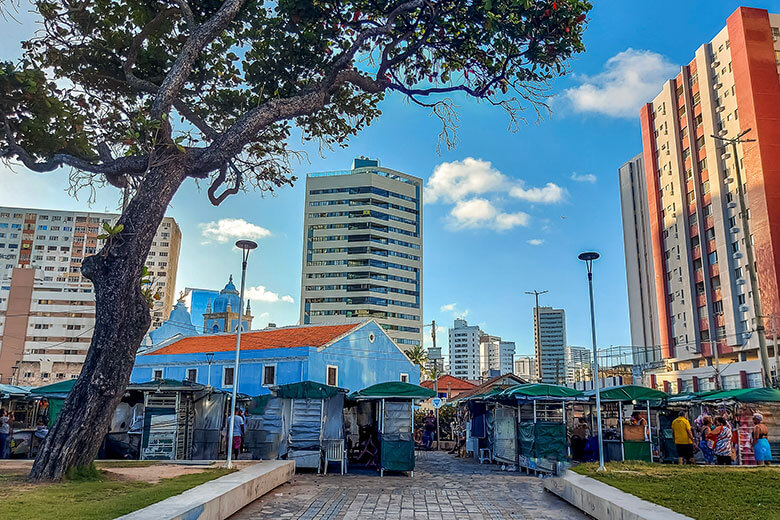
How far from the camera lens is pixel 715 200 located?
48031 millimetres

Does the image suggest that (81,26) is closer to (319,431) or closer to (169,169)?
(169,169)

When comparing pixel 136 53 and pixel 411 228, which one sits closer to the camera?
pixel 136 53

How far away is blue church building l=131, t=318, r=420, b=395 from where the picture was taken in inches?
1410

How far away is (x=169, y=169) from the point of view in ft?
43.3

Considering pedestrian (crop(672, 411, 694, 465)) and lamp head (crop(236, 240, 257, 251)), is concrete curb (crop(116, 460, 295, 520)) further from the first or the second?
pedestrian (crop(672, 411, 694, 465))

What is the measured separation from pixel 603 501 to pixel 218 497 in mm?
5601

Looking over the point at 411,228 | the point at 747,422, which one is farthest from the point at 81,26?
the point at 411,228

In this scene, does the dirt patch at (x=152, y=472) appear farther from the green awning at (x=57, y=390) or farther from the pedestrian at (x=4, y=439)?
the green awning at (x=57, y=390)

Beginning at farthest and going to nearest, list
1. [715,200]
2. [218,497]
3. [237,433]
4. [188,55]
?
[715,200]
[237,433]
[188,55]
[218,497]

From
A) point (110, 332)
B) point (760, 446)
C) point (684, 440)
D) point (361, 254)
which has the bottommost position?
point (760, 446)

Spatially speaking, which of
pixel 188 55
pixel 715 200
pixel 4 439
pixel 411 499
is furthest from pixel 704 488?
pixel 715 200

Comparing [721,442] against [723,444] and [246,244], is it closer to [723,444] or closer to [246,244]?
[723,444]

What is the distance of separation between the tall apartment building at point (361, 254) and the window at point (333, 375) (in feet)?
210

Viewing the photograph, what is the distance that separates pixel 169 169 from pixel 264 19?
185 inches
